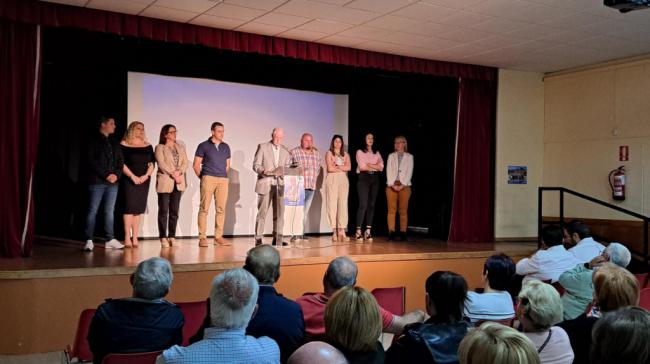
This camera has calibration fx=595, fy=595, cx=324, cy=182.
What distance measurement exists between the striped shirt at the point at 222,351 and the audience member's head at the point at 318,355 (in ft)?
0.42

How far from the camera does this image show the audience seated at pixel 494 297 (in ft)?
9.91

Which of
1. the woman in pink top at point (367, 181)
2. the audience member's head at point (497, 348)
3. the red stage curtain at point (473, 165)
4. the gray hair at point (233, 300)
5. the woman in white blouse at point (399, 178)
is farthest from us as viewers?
the red stage curtain at point (473, 165)

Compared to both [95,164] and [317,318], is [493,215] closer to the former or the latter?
[95,164]

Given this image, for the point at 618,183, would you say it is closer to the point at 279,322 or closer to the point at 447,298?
the point at 447,298

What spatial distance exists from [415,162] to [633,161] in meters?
3.18

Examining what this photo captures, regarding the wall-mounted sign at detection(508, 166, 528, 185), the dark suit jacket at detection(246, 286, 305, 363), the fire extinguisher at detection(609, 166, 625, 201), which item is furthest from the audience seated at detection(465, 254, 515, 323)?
the wall-mounted sign at detection(508, 166, 528, 185)

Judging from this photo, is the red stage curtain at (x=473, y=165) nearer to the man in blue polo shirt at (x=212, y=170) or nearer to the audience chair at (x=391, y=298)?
the man in blue polo shirt at (x=212, y=170)

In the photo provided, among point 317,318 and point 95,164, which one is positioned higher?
point 95,164

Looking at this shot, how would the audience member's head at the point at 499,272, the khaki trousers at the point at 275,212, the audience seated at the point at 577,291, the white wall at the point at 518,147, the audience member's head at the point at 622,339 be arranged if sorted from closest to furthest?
the audience member's head at the point at 622,339 → the audience member's head at the point at 499,272 → the audience seated at the point at 577,291 → the khaki trousers at the point at 275,212 → the white wall at the point at 518,147

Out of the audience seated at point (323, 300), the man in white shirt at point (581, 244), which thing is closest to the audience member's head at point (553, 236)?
the man in white shirt at point (581, 244)

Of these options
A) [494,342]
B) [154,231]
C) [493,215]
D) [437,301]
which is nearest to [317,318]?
[437,301]

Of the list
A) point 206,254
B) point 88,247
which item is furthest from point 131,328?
point 88,247

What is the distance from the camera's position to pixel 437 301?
7.98 ft

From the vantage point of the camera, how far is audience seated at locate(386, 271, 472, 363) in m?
2.19
